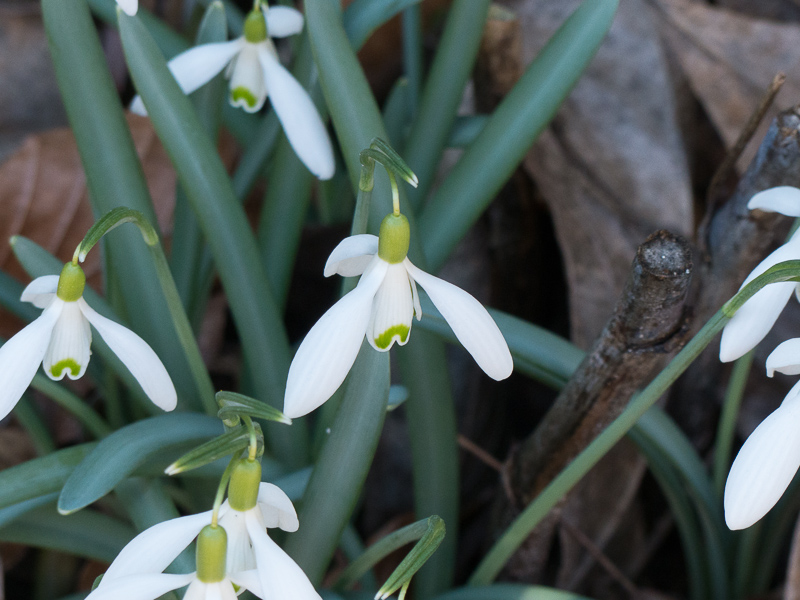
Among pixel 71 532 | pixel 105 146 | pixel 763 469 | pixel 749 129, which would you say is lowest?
pixel 71 532

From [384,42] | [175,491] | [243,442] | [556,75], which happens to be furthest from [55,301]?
[384,42]

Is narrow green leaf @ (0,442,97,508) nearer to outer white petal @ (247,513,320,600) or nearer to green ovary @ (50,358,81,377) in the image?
green ovary @ (50,358,81,377)

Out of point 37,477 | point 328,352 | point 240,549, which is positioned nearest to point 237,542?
point 240,549

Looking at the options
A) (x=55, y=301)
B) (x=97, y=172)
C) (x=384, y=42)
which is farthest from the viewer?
(x=384, y=42)

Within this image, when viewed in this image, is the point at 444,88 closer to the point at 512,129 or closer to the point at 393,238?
the point at 512,129

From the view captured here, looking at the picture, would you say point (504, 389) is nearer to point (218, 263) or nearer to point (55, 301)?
point (218, 263)

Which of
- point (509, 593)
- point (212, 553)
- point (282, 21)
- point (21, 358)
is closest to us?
point (212, 553)
